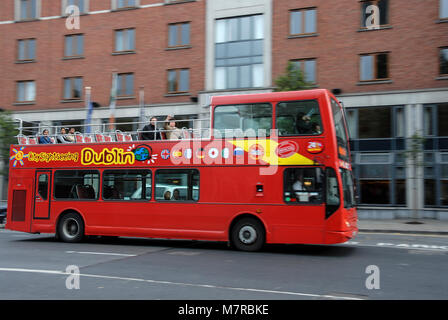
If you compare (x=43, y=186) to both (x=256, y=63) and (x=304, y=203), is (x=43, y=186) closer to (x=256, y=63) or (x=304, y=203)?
(x=304, y=203)

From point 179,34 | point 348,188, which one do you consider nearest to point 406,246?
point 348,188

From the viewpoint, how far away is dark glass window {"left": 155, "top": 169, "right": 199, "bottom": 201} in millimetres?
12242

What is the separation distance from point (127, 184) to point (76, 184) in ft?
6.08

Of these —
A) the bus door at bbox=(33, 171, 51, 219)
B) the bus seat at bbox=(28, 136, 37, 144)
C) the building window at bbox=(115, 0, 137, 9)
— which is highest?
the building window at bbox=(115, 0, 137, 9)

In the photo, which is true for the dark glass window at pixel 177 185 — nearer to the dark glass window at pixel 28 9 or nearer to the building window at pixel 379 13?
the building window at pixel 379 13

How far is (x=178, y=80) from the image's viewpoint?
28312 mm

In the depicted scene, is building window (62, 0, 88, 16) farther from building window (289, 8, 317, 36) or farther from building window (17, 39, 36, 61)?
building window (289, 8, 317, 36)

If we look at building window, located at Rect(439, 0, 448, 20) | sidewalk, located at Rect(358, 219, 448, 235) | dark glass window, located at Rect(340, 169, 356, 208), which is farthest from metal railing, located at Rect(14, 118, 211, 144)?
building window, located at Rect(439, 0, 448, 20)

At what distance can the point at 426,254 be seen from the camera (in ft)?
36.9

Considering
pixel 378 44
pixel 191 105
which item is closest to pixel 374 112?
pixel 378 44

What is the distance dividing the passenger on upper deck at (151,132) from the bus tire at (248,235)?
3472 mm

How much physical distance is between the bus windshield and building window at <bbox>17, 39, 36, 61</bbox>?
2663cm

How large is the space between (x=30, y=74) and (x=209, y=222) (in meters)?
24.9
